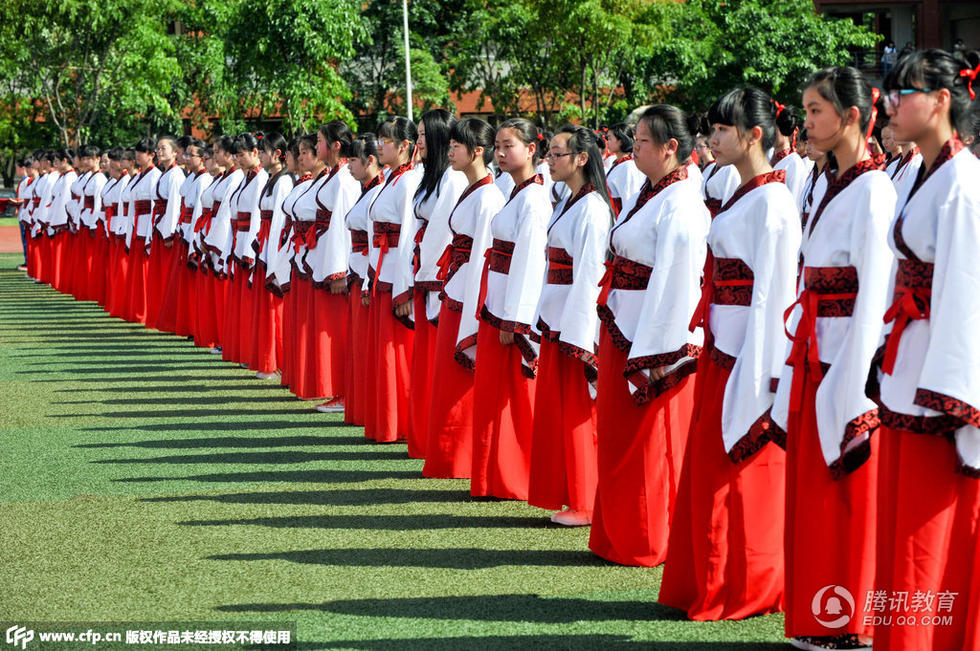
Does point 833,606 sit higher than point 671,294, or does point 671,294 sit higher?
point 671,294

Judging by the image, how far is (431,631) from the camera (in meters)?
4.42

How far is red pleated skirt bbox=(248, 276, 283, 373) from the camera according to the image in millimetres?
10664

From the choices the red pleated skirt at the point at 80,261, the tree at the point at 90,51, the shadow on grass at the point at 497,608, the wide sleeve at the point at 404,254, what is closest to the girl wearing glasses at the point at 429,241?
the wide sleeve at the point at 404,254

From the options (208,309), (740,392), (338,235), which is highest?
(338,235)

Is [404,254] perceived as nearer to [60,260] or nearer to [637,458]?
[637,458]

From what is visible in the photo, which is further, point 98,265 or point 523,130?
point 98,265

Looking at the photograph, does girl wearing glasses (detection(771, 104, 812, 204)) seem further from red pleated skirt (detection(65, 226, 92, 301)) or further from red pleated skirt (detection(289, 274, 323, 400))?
red pleated skirt (detection(65, 226, 92, 301))

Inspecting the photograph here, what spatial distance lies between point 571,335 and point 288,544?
4.96 ft

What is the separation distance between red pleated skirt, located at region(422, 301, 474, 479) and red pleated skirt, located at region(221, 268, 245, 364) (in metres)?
4.74

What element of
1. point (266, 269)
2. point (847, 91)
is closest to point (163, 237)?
point (266, 269)

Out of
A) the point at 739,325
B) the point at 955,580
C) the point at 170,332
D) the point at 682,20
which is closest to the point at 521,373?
the point at 739,325

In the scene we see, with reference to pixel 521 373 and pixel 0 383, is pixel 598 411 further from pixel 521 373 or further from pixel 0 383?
pixel 0 383

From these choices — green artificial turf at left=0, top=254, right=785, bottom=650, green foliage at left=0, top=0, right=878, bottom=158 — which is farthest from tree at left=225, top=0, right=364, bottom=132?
green artificial turf at left=0, top=254, right=785, bottom=650

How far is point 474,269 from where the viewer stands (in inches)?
257
